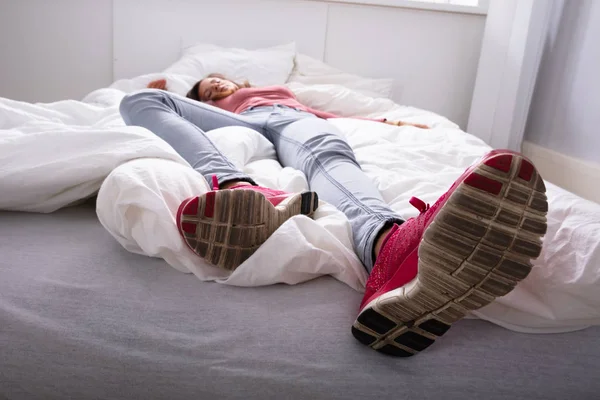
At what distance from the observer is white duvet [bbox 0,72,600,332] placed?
64 centimetres

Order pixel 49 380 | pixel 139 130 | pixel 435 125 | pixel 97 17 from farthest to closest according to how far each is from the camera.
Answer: pixel 97 17
pixel 435 125
pixel 139 130
pixel 49 380

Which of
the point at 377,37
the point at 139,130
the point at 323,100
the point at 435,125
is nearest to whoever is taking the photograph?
the point at 139,130

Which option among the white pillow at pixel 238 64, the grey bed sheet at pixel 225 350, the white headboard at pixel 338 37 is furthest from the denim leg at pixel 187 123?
the white headboard at pixel 338 37

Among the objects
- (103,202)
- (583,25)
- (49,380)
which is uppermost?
(583,25)

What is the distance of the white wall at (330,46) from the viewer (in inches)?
96.5

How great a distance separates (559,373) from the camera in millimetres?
596

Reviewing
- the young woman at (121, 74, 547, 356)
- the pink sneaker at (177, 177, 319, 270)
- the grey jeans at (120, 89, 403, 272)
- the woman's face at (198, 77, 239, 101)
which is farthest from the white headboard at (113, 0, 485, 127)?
the pink sneaker at (177, 177, 319, 270)

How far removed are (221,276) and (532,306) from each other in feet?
1.31

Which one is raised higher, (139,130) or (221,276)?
(139,130)

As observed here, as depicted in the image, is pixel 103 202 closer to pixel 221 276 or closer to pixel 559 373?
pixel 221 276

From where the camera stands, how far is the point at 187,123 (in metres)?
1.04

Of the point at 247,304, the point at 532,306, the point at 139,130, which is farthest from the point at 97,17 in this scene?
the point at 532,306

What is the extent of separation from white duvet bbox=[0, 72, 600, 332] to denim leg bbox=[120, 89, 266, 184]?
7 centimetres

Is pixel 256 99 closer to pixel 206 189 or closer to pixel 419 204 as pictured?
pixel 206 189
